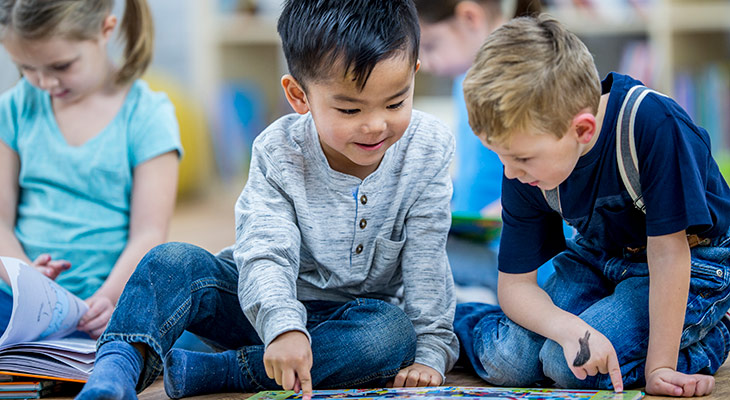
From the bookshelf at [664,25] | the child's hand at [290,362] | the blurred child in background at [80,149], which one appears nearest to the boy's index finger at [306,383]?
the child's hand at [290,362]

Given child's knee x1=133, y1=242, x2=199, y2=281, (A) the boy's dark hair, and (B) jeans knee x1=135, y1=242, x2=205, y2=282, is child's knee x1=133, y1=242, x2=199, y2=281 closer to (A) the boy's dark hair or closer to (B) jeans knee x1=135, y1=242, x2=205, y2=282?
(B) jeans knee x1=135, y1=242, x2=205, y2=282

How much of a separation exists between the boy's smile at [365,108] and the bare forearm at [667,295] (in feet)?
1.03

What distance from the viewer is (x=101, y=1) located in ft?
4.42

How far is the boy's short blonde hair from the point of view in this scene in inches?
33.9

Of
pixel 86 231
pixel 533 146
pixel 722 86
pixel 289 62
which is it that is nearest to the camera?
pixel 533 146

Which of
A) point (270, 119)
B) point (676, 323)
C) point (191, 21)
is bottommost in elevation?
point (270, 119)

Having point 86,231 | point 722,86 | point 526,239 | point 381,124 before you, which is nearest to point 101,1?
point 86,231

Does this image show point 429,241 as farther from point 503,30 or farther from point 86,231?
point 86,231

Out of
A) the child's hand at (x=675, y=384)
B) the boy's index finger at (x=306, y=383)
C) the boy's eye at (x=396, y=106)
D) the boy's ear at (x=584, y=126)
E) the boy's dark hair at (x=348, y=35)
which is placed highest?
the boy's dark hair at (x=348, y=35)

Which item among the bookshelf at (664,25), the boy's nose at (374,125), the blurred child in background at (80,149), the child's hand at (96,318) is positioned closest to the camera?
the boy's nose at (374,125)

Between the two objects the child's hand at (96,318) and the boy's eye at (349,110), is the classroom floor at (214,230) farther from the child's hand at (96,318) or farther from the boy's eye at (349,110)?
the boy's eye at (349,110)

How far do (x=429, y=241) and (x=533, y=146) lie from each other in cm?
24

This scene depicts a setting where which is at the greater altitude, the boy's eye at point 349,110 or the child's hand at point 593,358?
the boy's eye at point 349,110

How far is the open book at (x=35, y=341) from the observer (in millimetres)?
1017
